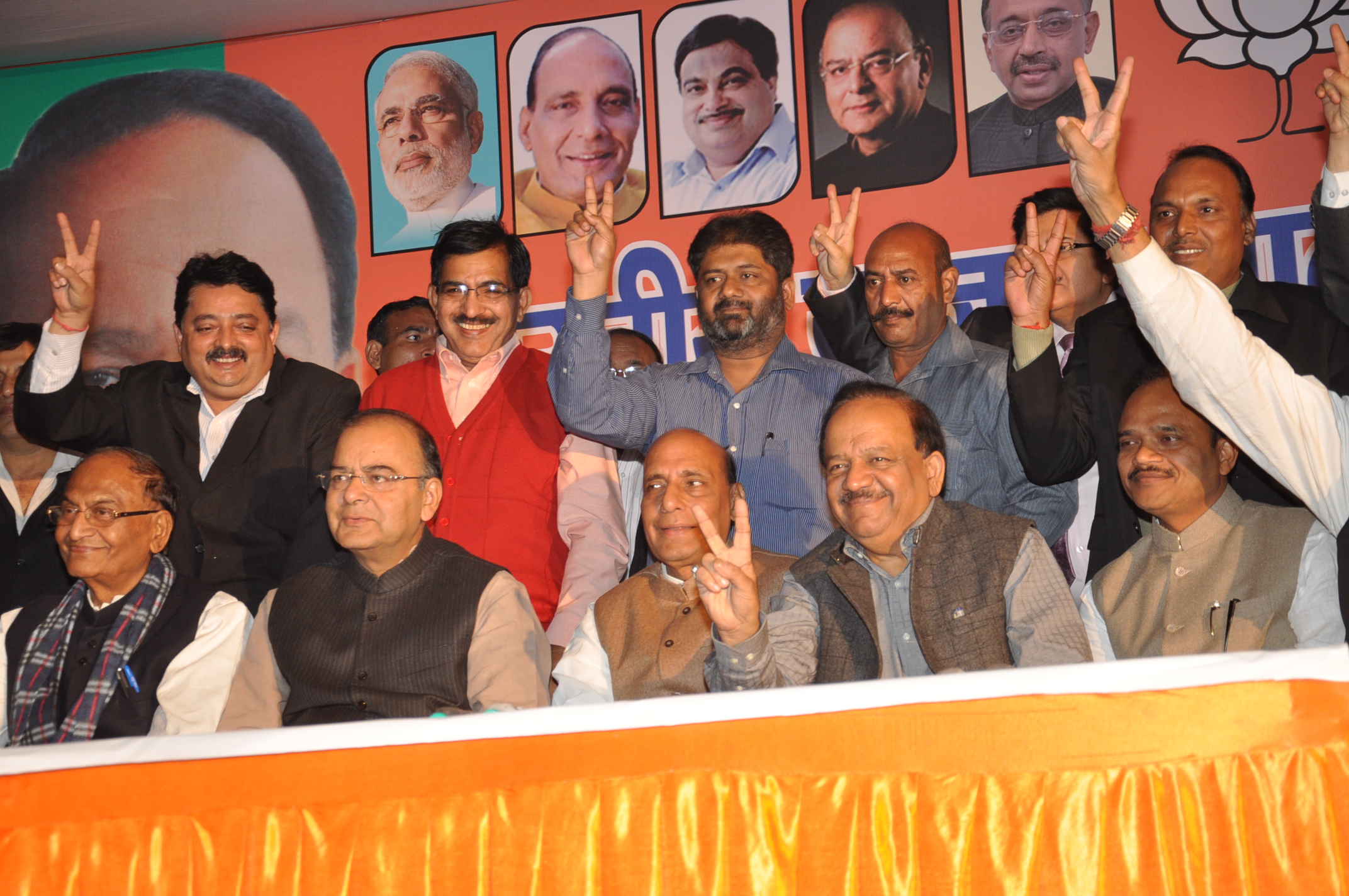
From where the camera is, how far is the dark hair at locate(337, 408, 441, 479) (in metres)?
2.64

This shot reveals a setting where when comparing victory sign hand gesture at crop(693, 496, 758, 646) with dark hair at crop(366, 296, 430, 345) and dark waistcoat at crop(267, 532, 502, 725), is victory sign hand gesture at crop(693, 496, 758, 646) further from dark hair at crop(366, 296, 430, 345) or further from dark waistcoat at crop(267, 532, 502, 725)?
dark hair at crop(366, 296, 430, 345)

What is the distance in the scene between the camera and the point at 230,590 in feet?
9.72

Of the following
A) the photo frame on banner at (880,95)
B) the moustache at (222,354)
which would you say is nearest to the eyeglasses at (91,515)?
the moustache at (222,354)

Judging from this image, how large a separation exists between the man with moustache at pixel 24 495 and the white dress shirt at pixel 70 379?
25cm

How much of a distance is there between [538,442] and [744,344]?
604 millimetres

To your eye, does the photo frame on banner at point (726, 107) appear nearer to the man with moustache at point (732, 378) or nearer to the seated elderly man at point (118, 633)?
the man with moustache at point (732, 378)

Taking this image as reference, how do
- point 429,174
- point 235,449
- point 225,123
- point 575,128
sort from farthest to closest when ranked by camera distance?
point 225,123 → point 429,174 → point 575,128 → point 235,449

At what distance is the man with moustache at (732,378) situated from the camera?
116 inches

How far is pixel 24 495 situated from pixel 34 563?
0.29 m

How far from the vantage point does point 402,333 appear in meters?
4.25

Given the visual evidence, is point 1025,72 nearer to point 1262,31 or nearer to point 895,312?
point 1262,31

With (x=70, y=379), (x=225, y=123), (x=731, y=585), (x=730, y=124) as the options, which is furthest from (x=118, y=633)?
(x=225, y=123)

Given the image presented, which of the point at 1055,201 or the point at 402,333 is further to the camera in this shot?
the point at 402,333

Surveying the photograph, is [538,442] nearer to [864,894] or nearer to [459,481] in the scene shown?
[459,481]
